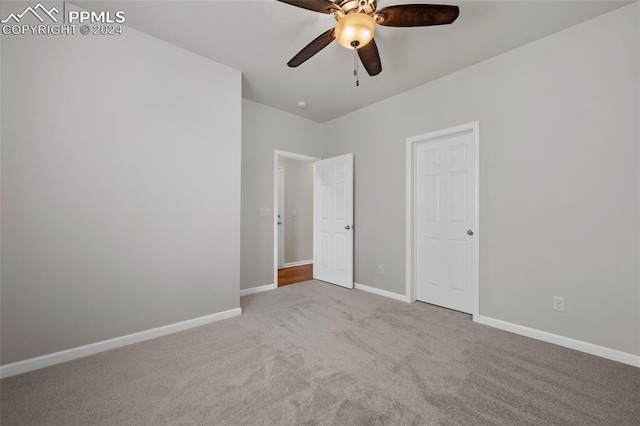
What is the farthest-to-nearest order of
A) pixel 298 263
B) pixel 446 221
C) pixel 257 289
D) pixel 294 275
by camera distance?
pixel 298 263
pixel 294 275
pixel 257 289
pixel 446 221

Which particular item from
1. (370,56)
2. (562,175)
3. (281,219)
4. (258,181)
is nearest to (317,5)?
(370,56)

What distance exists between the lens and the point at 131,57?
2.34 metres

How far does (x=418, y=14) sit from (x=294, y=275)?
4175 mm

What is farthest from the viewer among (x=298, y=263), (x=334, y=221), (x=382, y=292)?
(x=298, y=263)

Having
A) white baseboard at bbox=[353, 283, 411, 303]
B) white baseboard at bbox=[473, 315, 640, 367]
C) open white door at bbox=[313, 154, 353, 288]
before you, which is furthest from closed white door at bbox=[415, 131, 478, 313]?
open white door at bbox=[313, 154, 353, 288]

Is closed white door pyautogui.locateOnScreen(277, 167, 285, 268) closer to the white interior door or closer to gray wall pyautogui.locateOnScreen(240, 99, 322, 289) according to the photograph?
the white interior door

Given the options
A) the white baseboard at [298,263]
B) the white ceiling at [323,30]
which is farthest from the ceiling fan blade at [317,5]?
the white baseboard at [298,263]

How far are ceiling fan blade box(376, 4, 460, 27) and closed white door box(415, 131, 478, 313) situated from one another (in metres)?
1.56

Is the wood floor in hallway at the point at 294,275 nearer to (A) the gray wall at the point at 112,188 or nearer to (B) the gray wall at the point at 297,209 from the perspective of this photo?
(B) the gray wall at the point at 297,209

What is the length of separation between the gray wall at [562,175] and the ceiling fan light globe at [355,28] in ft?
5.73

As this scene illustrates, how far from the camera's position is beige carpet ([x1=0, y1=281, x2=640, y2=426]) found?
1504 millimetres

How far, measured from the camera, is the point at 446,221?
3.18 m

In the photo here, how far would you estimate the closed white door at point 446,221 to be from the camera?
2984mm

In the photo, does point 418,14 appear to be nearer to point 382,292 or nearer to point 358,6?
point 358,6
